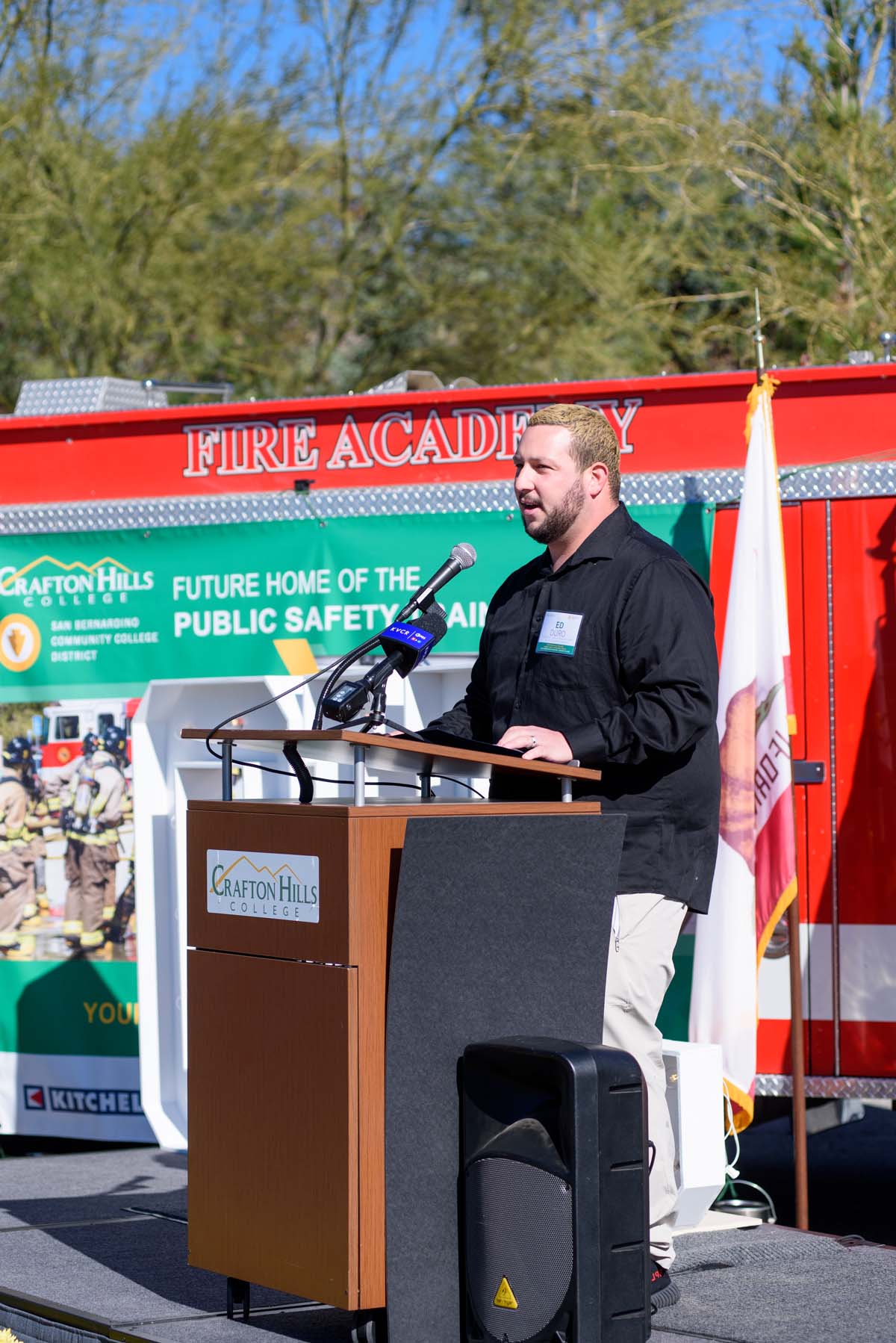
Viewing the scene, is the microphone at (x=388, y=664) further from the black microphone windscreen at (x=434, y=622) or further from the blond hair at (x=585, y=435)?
the blond hair at (x=585, y=435)

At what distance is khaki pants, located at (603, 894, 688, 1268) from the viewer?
3.69 m

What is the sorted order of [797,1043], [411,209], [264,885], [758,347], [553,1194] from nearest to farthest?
[553,1194]
[264,885]
[797,1043]
[758,347]
[411,209]

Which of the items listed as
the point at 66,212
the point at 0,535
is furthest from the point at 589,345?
the point at 0,535

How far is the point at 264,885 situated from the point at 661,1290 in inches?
52.5

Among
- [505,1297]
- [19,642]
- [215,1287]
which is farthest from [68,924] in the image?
[505,1297]

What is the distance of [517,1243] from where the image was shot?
3.11 m

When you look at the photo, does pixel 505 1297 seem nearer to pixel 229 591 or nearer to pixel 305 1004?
pixel 305 1004

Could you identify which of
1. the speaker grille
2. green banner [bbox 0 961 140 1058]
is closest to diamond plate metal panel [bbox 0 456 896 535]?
green banner [bbox 0 961 140 1058]

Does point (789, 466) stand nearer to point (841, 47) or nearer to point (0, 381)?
point (841, 47)

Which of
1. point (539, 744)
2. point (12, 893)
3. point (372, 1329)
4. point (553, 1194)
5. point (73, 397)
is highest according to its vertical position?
point (73, 397)

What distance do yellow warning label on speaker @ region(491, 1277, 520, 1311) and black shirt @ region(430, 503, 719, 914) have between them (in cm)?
95

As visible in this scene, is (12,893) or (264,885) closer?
(264,885)

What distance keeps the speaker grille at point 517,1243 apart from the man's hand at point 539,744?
0.80 m

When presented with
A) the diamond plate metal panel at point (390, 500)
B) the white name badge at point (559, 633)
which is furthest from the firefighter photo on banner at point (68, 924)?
the white name badge at point (559, 633)
